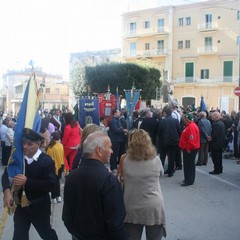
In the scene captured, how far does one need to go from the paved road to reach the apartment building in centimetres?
3864

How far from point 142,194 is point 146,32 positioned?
49.9 meters

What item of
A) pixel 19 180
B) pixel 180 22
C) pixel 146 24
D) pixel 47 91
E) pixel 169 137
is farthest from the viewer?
pixel 47 91

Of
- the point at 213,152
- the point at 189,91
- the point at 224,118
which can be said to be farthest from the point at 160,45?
the point at 213,152

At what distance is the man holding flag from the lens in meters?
3.61

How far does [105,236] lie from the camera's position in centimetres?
269

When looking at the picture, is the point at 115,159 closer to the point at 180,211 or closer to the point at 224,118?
the point at 180,211

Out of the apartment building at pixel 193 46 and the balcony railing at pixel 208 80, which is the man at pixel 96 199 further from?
the balcony railing at pixel 208 80

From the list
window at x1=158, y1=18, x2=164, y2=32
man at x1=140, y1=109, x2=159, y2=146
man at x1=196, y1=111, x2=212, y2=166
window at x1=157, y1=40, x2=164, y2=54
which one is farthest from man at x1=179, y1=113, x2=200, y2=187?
window at x1=158, y1=18, x2=164, y2=32

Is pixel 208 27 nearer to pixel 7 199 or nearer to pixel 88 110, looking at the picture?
pixel 88 110

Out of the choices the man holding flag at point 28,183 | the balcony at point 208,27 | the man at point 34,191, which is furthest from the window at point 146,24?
the man at point 34,191

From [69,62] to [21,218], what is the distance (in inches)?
2185

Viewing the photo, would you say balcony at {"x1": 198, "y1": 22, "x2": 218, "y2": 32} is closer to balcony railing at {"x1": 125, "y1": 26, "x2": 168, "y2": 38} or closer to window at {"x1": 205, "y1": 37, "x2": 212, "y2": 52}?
window at {"x1": 205, "y1": 37, "x2": 212, "y2": 52}

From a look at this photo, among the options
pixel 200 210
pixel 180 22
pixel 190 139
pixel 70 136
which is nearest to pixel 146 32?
pixel 180 22

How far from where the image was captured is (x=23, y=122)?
381 centimetres
